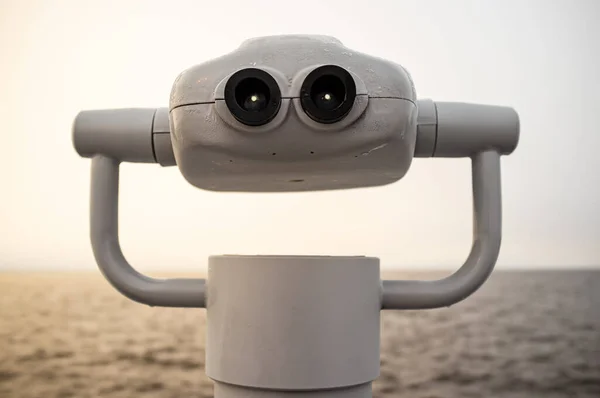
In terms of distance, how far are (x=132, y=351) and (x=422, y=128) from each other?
833mm

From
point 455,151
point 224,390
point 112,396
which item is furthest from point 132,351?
point 455,151

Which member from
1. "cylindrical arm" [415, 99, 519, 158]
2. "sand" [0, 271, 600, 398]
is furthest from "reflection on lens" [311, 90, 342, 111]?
"sand" [0, 271, 600, 398]

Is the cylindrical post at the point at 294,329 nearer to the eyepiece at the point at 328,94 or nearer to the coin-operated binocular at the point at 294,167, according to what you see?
the coin-operated binocular at the point at 294,167

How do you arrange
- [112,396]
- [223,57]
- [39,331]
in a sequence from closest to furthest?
1. [223,57]
2. [112,396]
3. [39,331]

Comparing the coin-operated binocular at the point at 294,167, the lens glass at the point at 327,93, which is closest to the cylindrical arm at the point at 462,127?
the coin-operated binocular at the point at 294,167

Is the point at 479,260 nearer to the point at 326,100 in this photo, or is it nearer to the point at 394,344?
the point at 326,100

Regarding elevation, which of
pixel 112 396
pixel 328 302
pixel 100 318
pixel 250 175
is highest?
pixel 250 175

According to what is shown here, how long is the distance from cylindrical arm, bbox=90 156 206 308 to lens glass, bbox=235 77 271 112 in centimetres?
18

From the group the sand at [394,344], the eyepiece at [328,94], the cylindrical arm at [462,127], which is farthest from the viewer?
the sand at [394,344]

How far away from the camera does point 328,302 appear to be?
1.58ft

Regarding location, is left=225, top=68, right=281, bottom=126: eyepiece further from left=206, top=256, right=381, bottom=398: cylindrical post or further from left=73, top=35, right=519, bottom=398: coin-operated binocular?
left=206, top=256, right=381, bottom=398: cylindrical post

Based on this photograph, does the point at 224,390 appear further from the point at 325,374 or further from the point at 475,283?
the point at 475,283

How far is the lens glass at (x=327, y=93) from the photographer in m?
0.42

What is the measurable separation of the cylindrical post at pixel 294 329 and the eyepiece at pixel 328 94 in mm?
120
